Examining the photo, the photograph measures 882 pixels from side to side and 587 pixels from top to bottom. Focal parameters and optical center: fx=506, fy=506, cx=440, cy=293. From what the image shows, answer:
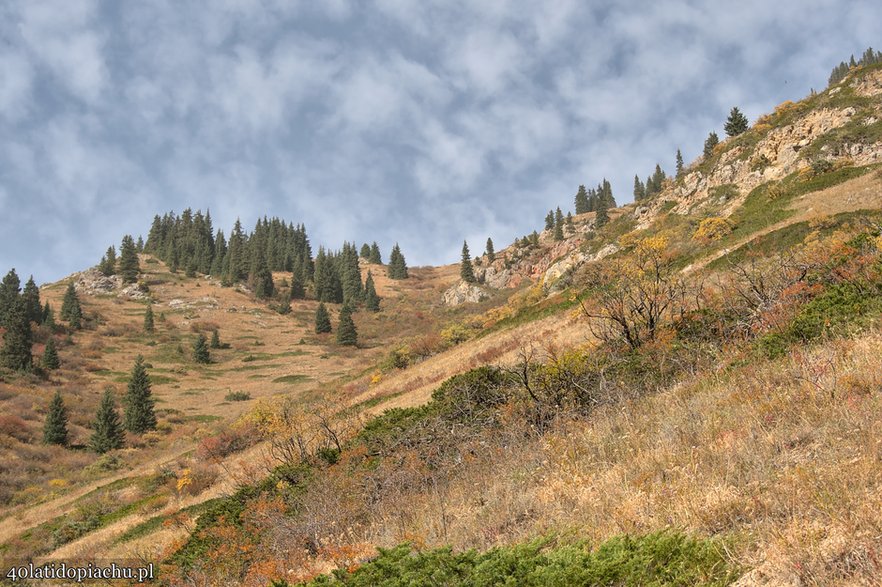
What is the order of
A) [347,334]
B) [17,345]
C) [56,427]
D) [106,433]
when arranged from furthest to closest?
[347,334] < [17,345] < [56,427] < [106,433]

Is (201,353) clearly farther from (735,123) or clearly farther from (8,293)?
(735,123)

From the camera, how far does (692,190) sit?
137ft

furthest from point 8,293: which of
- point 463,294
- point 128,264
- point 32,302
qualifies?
point 463,294

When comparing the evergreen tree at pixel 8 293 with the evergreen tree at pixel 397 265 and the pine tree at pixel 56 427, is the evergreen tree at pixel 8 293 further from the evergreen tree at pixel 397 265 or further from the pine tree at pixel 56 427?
the evergreen tree at pixel 397 265

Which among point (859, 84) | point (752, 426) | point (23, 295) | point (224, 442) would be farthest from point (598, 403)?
point (23, 295)

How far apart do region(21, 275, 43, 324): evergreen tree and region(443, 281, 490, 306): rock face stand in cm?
6676

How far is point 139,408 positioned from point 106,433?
6.61 m

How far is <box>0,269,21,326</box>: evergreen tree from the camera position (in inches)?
2886

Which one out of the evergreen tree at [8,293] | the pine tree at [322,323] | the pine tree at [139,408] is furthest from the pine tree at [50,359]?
the pine tree at [322,323]

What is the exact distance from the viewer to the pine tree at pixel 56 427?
40000 mm

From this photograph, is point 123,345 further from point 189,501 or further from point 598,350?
point 598,350

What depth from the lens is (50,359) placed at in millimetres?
62531

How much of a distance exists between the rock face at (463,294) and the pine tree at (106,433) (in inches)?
2376

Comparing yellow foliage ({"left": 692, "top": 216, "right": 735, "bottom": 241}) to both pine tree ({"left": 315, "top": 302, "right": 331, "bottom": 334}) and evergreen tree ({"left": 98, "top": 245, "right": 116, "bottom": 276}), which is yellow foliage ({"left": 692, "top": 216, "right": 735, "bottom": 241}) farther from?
evergreen tree ({"left": 98, "top": 245, "right": 116, "bottom": 276})
